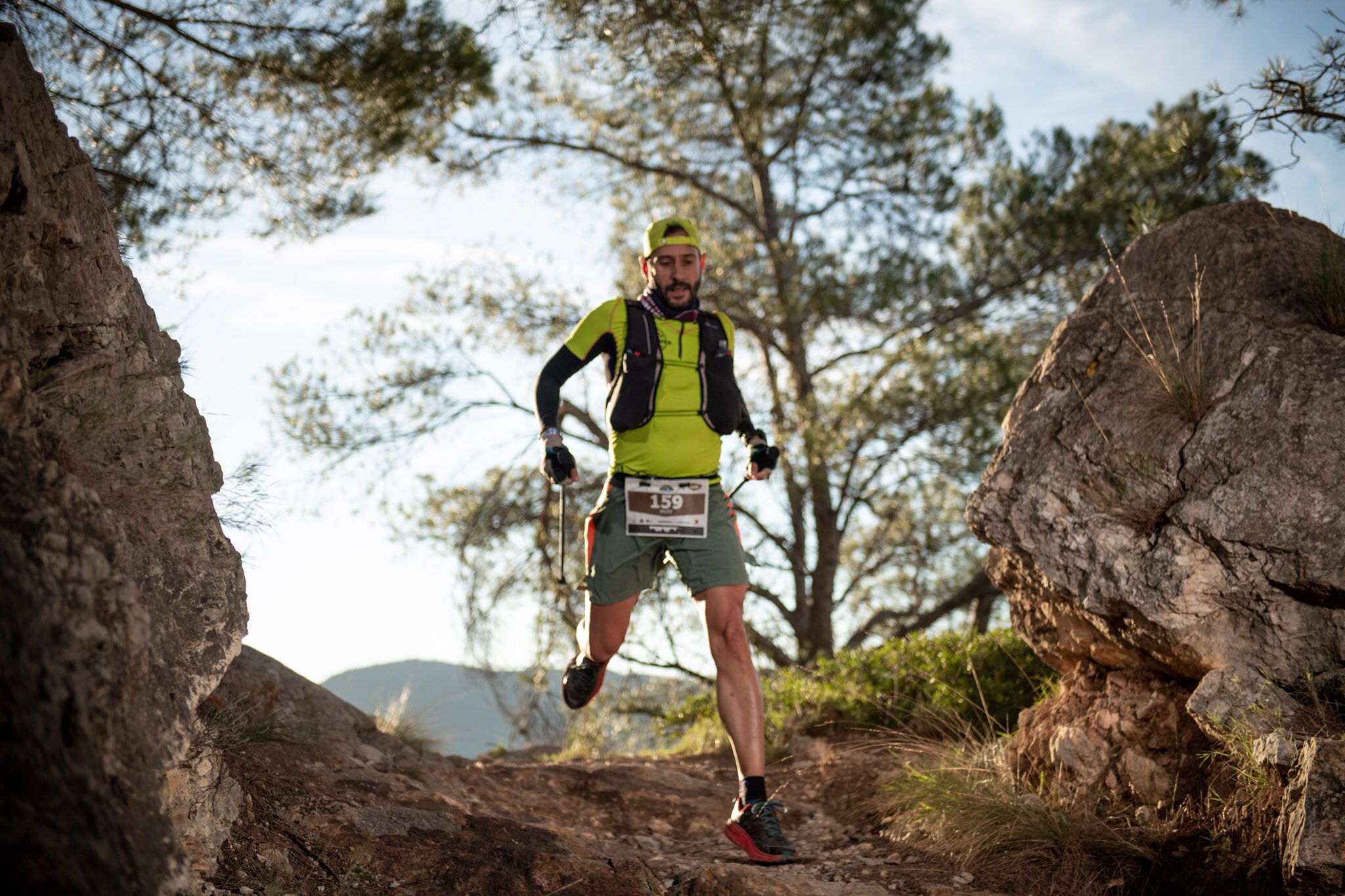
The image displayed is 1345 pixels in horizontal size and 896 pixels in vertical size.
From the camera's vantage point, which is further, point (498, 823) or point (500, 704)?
point (500, 704)

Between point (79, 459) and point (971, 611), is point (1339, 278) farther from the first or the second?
point (971, 611)

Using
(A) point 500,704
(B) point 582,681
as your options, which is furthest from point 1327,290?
(A) point 500,704

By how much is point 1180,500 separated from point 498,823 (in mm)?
2942

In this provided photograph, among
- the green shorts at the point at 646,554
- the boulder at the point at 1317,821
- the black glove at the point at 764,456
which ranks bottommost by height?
the boulder at the point at 1317,821

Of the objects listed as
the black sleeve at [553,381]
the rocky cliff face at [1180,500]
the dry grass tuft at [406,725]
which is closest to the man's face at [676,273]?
the black sleeve at [553,381]

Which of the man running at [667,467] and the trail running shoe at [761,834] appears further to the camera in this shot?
the man running at [667,467]

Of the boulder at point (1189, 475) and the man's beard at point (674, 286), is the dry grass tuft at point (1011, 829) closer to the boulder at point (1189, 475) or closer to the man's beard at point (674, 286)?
the boulder at point (1189, 475)

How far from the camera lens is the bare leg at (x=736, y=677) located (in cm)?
395

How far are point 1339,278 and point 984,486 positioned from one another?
1.61 m

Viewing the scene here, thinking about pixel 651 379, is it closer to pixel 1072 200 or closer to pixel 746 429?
pixel 746 429

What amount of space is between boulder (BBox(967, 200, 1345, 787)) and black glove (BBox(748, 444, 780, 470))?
0.91m

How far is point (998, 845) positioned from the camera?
3.80 meters

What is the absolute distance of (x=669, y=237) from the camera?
451 cm

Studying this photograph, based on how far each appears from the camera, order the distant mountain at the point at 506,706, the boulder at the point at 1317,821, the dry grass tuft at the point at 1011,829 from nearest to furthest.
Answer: the boulder at the point at 1317,821
the dry grass tuft at the point at 1011,829
the distant mountain at the point at 506,706
